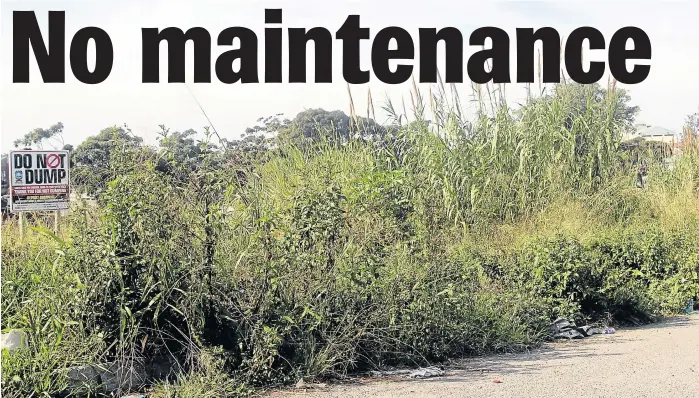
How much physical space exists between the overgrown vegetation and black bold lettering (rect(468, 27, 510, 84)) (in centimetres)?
193

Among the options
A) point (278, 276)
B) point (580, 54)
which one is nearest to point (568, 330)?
point (278, 276)

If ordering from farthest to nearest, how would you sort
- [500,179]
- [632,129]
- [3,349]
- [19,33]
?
[632,129] < [500,179] < [19,33] < [3,349]

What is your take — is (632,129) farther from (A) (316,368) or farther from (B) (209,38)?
(A) (316,368)

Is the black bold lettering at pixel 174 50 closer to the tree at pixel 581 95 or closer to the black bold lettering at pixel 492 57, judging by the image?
the black bold lettering at pixel 492 57

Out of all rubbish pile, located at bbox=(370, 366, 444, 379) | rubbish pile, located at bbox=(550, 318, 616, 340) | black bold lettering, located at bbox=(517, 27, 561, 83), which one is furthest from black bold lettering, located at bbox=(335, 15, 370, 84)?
rubbish pile, located at bbox=(370, 366, 444, 379)

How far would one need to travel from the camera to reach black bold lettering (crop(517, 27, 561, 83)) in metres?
11.0

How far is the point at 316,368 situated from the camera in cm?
712

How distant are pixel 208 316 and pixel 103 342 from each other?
0.91 metres

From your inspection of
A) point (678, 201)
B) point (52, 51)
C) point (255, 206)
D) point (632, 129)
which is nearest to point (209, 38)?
point (52, 51)

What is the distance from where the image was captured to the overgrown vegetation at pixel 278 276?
662 centimetres

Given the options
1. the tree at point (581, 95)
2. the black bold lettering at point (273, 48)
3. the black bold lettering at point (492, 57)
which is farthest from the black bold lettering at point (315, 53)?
the tree at point (581, 95)

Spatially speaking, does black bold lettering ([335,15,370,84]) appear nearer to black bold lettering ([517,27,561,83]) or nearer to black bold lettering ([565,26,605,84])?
black bold lettering ([517,27,561,83])

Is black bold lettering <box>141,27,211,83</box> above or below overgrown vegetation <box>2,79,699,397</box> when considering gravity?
above

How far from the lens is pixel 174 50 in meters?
9.08
